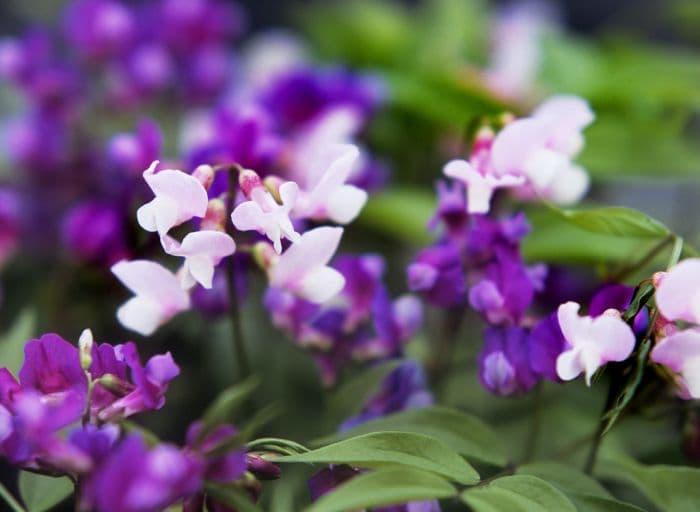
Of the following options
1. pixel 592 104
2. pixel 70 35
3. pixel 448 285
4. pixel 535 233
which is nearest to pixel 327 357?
pixel 448 285

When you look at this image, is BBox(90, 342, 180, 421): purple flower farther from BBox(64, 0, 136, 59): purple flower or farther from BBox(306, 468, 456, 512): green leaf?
BBox(64, 0, 136, 59): purple flower

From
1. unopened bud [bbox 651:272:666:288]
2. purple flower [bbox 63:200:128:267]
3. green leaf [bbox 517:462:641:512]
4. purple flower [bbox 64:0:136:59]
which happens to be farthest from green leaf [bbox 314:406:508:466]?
purple flower [bbox 64:0:136:59]

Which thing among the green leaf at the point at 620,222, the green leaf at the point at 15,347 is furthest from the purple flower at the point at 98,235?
the green leaf at the point at 620,222

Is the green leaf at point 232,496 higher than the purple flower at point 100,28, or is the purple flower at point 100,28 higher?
the purple flower at point 100,28

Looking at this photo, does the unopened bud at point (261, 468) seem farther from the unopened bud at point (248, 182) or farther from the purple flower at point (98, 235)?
the purple flower at point (98, 235)

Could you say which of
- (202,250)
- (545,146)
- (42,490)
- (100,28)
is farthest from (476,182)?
(100,28)

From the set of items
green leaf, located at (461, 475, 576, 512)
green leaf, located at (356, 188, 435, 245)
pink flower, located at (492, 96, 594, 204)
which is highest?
pink flower, located at (492, 96, 594, 204)
